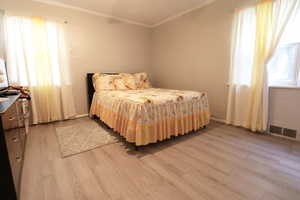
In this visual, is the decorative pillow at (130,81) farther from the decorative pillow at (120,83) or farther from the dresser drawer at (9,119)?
the dresser drawer at (9,119)

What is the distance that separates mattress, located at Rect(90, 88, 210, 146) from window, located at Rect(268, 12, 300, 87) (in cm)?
114

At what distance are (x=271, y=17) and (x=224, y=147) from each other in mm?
2061

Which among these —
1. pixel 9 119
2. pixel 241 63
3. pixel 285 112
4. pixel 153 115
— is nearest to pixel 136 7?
pixel 241 63

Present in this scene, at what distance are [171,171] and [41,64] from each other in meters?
3.09

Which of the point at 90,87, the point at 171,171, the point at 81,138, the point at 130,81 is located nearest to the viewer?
the point at 171,171

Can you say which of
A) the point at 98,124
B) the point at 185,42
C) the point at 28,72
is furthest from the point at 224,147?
the point at 28,72

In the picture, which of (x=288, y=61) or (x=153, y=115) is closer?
(x=153, y=115)

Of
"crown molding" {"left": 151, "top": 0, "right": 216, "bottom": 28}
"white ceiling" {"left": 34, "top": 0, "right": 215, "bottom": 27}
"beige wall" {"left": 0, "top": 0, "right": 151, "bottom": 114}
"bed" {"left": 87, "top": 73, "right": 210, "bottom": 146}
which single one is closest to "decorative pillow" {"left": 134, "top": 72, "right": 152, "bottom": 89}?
"beige wall" {"left": 0, "top": 0, "right": 151, "bottom": 114}

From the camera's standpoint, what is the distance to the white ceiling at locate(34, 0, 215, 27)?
287cm

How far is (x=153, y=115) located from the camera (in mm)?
1889

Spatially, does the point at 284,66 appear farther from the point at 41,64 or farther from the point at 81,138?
the point at 41,64

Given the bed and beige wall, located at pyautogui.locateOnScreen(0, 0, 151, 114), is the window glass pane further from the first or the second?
beige wall, located at pyautogui.locateOnScreen(0, 0, 151, 114)

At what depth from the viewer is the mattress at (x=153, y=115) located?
1.80 meters

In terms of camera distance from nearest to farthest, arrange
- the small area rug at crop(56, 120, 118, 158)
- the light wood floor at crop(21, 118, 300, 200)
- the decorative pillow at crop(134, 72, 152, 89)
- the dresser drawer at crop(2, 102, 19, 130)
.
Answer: the dresser drawer at crop(2, 102, 19, 130) → the light wood floor at crop(21, 118, 300, 200) → the small area rug at crop(56, 120, 118, 158) → the decorative pillow at crop(134, 72, 152, 89)
